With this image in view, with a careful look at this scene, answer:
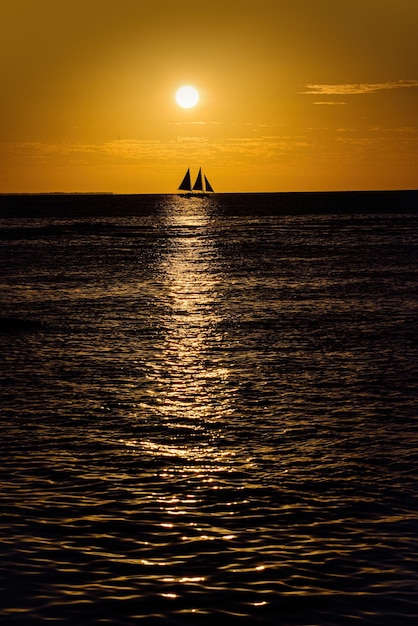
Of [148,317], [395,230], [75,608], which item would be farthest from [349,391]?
[395,230]

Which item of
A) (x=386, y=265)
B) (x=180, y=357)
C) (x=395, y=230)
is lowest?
(x=180, y=357)

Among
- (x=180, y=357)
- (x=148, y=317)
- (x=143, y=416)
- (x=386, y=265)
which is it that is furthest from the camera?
(x=386, y=265)

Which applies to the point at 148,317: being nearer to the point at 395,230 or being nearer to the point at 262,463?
the point at 262,463

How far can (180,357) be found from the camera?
108 ft

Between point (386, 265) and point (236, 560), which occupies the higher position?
point (386, 265)

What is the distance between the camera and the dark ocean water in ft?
41.7

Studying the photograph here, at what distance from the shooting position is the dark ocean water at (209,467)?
1270 centimetres

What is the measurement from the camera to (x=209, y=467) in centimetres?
1867

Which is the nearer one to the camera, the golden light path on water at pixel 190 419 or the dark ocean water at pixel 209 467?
the dark ocean water at pixel 209 467

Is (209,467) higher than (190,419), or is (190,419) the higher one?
(190,419)

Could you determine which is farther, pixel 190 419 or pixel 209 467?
pixel 190 419

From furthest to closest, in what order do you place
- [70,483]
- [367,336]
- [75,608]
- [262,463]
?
[367,336] → [262,463] → [70,483] → [75,608]

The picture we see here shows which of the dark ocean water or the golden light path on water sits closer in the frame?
the dark ocean water

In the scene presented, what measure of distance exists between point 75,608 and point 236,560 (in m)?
2.73
